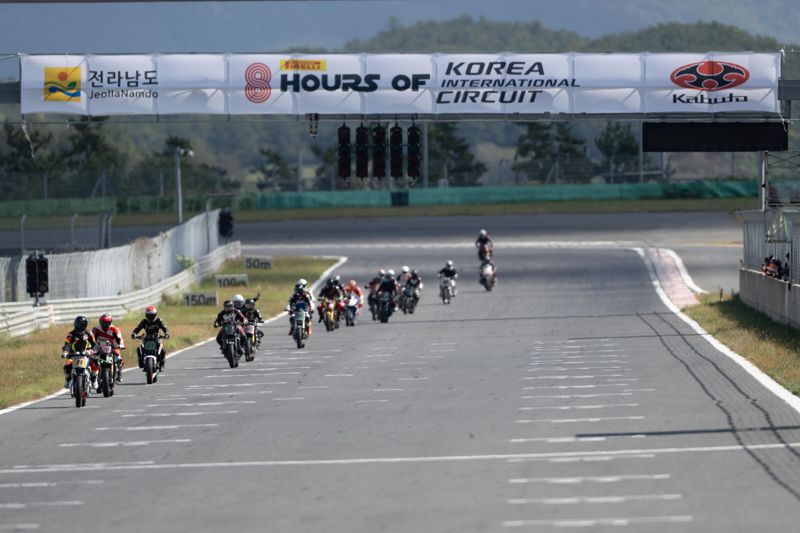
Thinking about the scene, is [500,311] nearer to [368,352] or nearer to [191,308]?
[191,308]

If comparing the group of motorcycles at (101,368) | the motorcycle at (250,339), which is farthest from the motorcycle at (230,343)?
the group of motorcycles at (101,368)

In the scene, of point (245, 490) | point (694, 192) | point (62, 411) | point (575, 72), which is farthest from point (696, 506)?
point (694, 192)

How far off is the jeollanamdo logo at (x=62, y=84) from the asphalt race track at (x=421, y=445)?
8.67 meters

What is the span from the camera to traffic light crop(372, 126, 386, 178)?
115 ft

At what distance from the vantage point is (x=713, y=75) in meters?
36.6

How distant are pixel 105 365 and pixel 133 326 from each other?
1553cm

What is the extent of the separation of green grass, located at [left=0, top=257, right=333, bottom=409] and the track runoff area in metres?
1.37

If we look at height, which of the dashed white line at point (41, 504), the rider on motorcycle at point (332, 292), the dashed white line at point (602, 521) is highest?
the rider on motorcycle at point (332, 292)

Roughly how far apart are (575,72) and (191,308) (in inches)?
590

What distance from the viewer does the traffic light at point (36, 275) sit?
3578cm

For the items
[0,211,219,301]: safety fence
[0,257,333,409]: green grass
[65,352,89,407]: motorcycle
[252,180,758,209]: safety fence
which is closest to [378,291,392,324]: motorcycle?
[0,257,333,409]: green grass

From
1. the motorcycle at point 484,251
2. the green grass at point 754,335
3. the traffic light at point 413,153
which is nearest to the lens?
the green grass at point 754,335

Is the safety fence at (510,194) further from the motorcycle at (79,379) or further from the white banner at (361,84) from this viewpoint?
the motorcycle at (79,379)

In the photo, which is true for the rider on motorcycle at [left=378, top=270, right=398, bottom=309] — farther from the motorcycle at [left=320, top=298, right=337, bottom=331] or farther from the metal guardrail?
the metal guardrail
